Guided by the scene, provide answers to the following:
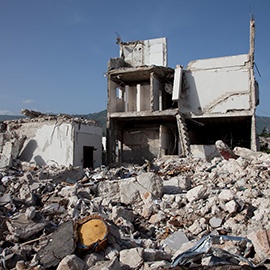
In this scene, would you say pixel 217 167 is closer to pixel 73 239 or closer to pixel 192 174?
pixel 192 174

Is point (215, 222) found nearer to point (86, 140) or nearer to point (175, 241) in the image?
point (175, 241)

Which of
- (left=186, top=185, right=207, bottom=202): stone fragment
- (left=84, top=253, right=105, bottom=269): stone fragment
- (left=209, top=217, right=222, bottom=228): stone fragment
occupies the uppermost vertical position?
(left=186, top=185, right=207, bottom=202): stone fragment

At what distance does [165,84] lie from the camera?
18.9 metres

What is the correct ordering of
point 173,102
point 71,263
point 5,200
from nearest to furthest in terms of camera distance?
point 71,263
point 5,200
point 173,102

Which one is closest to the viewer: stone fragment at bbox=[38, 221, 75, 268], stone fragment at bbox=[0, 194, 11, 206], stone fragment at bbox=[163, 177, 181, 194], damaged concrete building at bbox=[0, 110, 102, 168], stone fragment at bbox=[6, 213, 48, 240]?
stone fragment at bbox=[38, 221, 75, 268]

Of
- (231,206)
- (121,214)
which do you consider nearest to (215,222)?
(231,206)

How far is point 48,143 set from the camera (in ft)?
49.0

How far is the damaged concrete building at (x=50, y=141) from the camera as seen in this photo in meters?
14.6

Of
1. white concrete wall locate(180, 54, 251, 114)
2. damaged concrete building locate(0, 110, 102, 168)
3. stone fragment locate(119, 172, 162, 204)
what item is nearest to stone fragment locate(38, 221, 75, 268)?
stone fragment locate(119, 172, 162, 204)

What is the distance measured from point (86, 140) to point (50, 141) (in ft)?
5.92

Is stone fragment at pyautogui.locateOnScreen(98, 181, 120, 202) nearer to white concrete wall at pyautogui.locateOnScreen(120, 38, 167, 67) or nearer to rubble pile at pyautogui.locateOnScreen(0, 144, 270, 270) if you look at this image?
rubble pile at pyautogui.locateOnScreen(0, 144, 270, 270)

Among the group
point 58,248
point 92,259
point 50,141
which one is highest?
point 50,141

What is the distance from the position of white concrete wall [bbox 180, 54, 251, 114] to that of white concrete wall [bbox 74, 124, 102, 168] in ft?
17.5

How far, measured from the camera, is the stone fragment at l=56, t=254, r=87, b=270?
4.31 m
